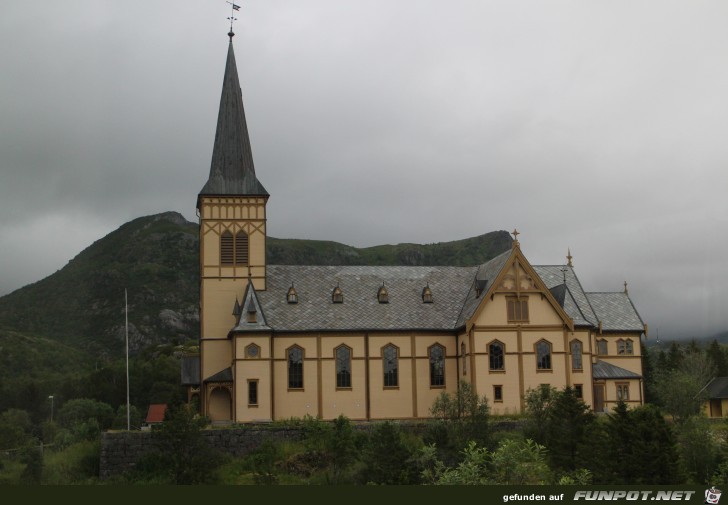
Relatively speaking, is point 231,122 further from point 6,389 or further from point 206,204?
point 6,389

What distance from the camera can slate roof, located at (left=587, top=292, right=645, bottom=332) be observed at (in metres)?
72.9

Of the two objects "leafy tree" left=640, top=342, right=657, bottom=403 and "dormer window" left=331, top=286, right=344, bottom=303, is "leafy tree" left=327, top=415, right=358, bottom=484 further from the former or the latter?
"leafy tree" left=640, top=342, right=657, bottom=403

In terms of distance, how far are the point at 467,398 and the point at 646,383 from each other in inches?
1464

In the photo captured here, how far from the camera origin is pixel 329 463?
5325 centimetres

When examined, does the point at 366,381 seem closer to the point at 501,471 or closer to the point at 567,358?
the point at 567,358

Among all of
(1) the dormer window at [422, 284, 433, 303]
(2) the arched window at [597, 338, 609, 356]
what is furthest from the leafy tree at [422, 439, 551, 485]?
(2) the arched window at [597, 338, 609, 356]

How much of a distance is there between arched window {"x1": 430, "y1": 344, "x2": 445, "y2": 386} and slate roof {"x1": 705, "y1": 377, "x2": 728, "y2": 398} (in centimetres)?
3373

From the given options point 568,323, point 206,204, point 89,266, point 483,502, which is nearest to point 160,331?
point 89,266

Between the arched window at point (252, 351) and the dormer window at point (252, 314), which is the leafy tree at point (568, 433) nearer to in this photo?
the arched window at point (252, 351)

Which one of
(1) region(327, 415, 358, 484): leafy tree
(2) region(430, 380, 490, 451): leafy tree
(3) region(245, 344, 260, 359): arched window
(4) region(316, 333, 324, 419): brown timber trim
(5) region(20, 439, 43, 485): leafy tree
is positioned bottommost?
(5) region(20, 439, 43, 485): leafy tree

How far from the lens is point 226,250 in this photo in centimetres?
6638

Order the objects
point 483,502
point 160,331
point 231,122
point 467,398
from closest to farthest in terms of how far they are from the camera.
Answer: point 483,502 → point 467,398 → point 231,122 → point 160,331

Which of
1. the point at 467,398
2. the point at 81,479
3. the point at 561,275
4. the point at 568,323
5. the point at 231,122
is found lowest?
the point at 81,479

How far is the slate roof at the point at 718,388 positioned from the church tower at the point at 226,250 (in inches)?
1851
